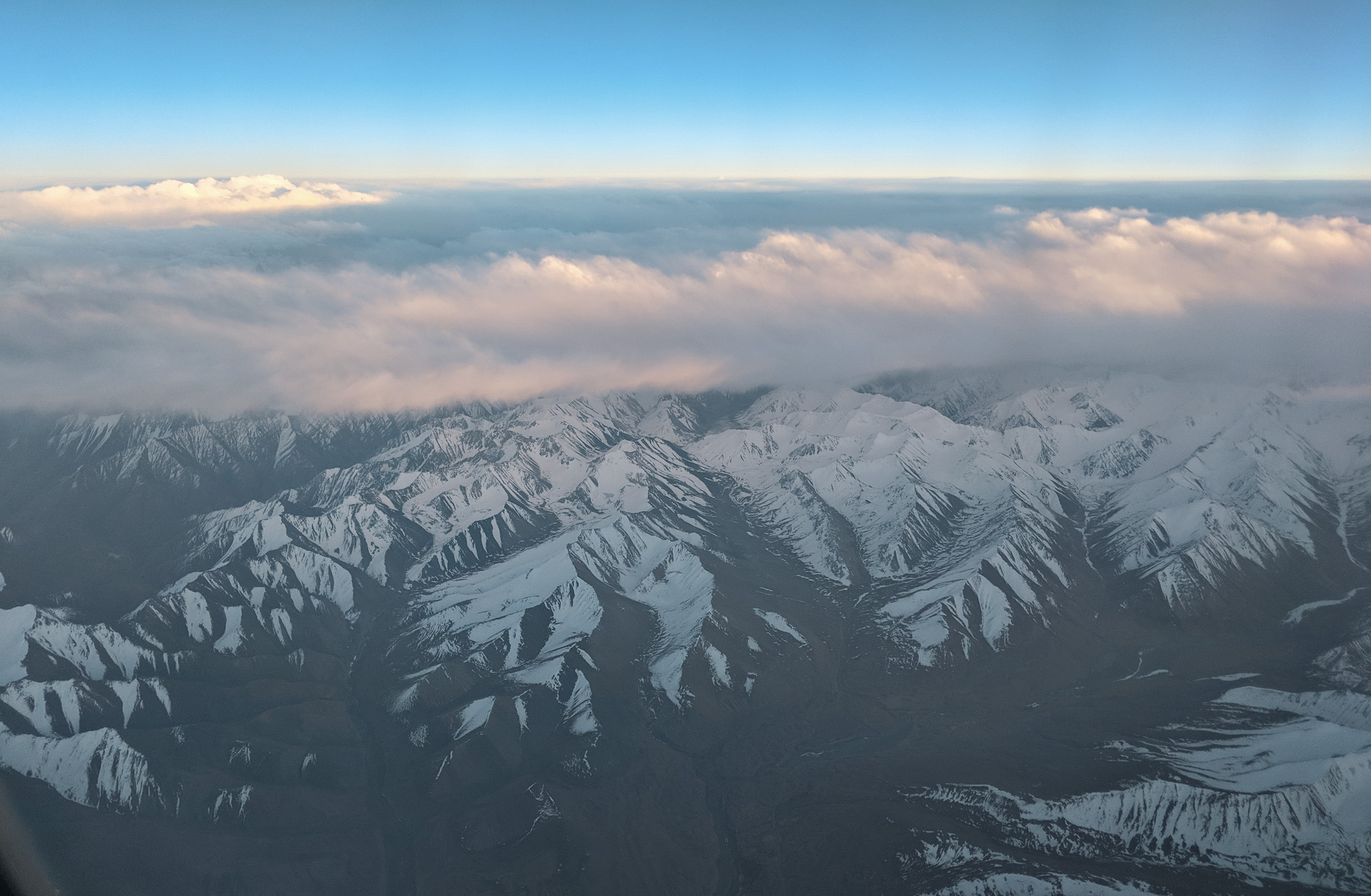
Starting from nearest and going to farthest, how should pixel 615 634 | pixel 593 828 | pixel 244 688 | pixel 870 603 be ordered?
pixel 593 828
pixel 244 688
pixel 615 634
pixel 870 603

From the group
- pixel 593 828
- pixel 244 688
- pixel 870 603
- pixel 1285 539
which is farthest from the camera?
pixel 1285 539

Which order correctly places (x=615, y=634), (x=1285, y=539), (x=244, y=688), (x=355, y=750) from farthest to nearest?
1. (x=1285, y=539)
2. (x=615, y=634)
3. (x=244, y=688)
4. (x=355, y=750)

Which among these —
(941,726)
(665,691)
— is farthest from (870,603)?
(665,691)

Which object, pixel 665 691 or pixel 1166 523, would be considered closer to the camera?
pixel 665 691

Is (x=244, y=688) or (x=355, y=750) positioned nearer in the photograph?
(x=355, y=750)

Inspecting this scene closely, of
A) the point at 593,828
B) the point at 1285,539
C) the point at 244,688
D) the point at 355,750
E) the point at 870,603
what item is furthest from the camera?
the point at 1285,539

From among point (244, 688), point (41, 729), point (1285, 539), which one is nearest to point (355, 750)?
point (244, 688)

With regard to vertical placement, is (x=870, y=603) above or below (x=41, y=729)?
below

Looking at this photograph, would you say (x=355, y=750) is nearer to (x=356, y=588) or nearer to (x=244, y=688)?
(x=244, y=688)

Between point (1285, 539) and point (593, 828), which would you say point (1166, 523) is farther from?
point (593, 828)
